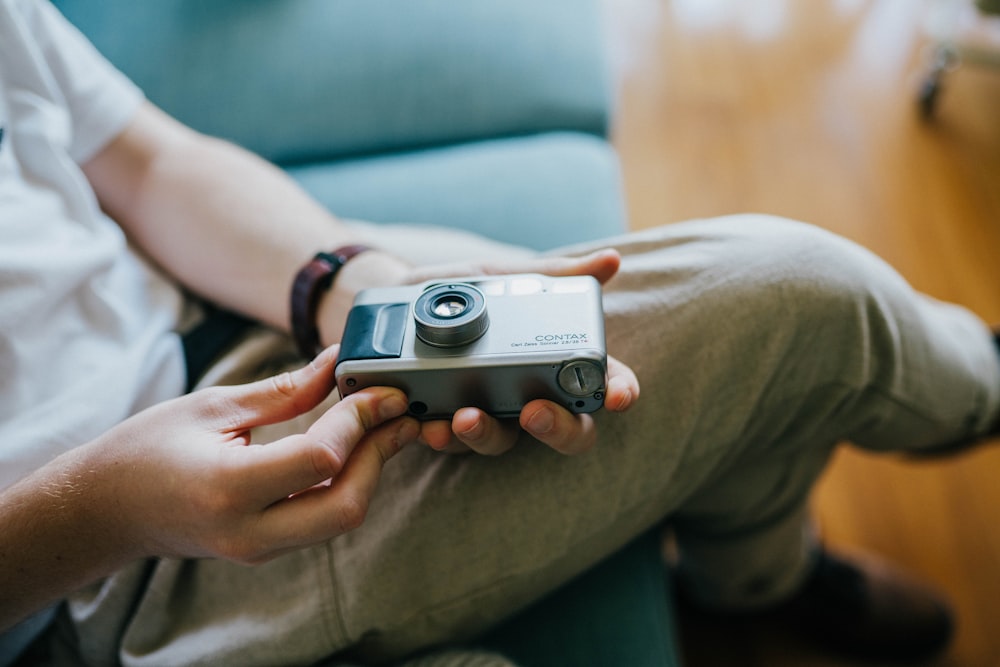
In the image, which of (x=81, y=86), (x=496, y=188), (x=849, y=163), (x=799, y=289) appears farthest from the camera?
(x=849, y=163)

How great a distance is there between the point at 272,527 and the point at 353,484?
6cm

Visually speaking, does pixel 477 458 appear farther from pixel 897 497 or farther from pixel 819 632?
pixel 897 497

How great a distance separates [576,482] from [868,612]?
57 centimetres

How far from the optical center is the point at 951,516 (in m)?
1.07

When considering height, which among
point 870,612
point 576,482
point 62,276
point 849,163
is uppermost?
point 62,276

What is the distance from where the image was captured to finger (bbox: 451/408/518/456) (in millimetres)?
512

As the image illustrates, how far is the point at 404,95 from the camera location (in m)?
0.98

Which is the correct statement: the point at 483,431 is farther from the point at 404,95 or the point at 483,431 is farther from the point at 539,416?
the point at 404,95

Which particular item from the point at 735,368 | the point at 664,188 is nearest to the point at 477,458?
the point at 735,368

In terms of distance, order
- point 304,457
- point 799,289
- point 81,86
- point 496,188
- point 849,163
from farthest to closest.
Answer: point 849,163
point 496,188
point 81,86
point 799,289
point 304,457

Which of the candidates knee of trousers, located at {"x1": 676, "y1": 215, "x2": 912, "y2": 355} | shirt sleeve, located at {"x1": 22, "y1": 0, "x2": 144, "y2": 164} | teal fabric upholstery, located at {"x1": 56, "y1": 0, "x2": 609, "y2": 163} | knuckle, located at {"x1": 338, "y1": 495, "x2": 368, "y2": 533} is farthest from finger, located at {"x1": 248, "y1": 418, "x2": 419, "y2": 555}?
teal fabric upholstery, located at {"x1": 56, "y1": 0, "x2": 609, "y2": 163}

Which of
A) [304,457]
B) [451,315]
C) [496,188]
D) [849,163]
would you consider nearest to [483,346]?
[451,315]

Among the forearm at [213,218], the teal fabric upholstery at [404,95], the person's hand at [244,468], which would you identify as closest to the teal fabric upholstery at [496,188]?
the teal fabric upholstery at [404,95]

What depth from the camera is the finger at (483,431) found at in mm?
512
